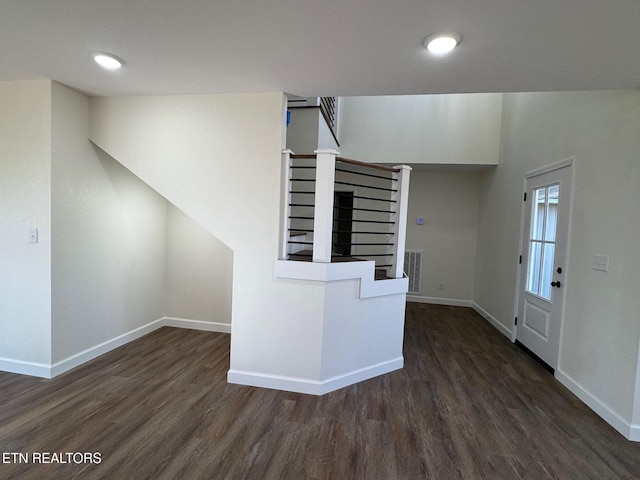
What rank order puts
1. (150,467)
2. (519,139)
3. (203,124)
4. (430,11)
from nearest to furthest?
(430,11) < (150,467) < (203,124) < (519,139)

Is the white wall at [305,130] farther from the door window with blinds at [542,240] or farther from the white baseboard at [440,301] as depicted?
the white baseboard at [440,301]

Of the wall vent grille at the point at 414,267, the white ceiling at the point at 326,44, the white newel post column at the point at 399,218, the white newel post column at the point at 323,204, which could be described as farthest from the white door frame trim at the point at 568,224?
the white newel post column at the point at 323,204

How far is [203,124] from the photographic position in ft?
8.34

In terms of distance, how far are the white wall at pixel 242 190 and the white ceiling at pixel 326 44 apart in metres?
0.22

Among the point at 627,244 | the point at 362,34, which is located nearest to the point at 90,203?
the point at 362,34

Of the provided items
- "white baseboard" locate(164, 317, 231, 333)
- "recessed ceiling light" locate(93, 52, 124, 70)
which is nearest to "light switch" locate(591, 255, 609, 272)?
"white baseboard" locate(164, 317, 231, 333)

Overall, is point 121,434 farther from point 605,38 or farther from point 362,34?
point 605,38

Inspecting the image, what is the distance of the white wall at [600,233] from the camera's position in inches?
84.4

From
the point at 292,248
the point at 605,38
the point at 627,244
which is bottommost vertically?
the point at 292,248

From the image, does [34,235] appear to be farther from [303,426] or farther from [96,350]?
[303,426]

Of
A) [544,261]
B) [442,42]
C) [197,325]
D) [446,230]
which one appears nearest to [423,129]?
[446,230]

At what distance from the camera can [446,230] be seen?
5.42 m

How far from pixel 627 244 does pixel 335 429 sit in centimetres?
242

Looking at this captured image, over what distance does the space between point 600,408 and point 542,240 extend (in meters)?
1.61
